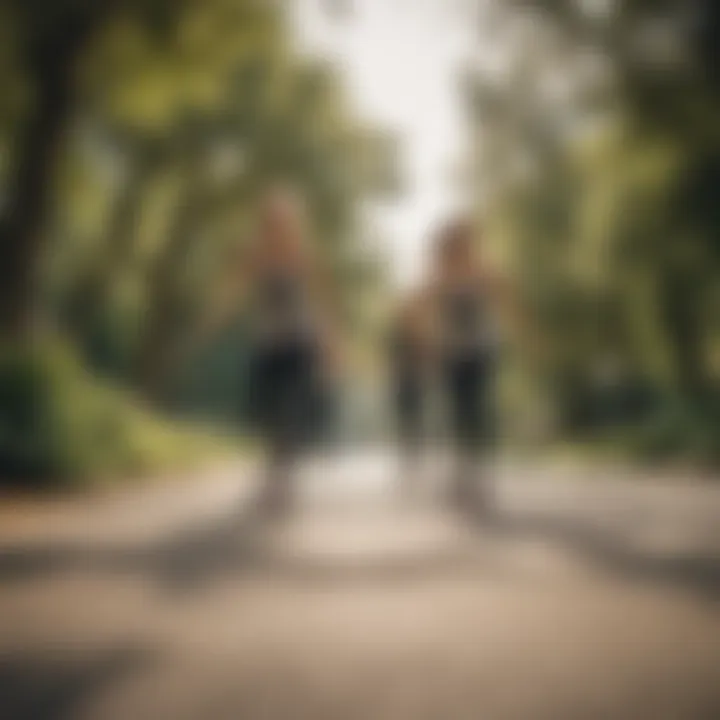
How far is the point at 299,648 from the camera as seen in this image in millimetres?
1810

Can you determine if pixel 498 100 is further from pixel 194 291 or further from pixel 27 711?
pixel 27 711

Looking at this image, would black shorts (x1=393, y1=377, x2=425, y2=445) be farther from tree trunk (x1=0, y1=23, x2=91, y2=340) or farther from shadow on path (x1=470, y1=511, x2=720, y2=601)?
→ tree trunk (x1=0, y1=23, x2=91, y2=340)

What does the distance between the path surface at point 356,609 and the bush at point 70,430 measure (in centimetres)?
13

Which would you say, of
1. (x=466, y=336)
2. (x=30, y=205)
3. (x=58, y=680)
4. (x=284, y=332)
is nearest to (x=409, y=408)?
(x=466, y=336)

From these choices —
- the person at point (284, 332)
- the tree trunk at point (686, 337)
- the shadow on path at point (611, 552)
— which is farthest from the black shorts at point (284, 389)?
the tree trunk at point (686, 337)

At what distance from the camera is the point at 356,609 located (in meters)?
2.04

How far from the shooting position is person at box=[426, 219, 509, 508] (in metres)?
2.75

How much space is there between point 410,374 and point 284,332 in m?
0.49

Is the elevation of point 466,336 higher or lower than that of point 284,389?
higher

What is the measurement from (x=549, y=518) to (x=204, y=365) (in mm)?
1212

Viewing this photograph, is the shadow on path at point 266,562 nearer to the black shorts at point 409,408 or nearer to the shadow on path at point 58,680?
the shadow on path at point 58,680

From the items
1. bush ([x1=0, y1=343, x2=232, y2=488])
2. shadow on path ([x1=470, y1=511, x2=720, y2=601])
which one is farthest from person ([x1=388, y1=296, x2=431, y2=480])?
bush ([x1=0, y1=343, x2=232, y2=488])

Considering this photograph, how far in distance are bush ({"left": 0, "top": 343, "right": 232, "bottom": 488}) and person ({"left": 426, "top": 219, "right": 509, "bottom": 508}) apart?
826 millimetres

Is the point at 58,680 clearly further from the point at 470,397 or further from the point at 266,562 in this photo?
the point at 470,397
